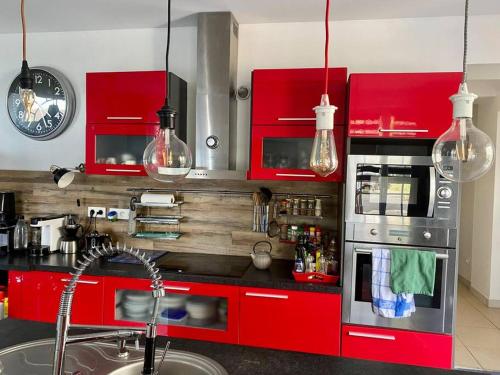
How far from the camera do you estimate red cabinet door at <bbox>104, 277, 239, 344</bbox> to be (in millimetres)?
2332

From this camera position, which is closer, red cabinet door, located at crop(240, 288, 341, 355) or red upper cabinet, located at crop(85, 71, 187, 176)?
red cabinet door, located at crop(240, 288, 341, 355)

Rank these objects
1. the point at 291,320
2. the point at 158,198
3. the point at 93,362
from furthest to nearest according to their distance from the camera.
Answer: the point at 158,198 → the point at 291,320 → the point at 93,362

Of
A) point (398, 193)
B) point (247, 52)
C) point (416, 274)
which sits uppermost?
point (247, 52)

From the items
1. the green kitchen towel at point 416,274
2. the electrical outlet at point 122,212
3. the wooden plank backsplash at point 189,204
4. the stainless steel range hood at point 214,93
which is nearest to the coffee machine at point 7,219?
the wooden plank backsplash at point 189,204

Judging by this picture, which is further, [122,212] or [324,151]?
[122,212]

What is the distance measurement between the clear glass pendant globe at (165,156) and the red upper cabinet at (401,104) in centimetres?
141

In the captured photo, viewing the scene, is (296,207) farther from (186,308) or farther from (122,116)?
(122,116)

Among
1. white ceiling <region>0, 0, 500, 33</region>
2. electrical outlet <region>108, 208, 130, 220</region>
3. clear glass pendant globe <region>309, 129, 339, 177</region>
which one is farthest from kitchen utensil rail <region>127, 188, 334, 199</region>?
clear glass pendant globe <region>309, 129, 339, 177</region>

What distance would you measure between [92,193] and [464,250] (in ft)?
15.7

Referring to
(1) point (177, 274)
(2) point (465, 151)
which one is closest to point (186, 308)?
(1) point (177, 274)

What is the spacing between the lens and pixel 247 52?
9.39 ft

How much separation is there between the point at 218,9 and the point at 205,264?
5.71 feet

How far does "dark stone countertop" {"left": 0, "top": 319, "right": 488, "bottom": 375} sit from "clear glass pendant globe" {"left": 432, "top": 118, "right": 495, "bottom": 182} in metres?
0.69

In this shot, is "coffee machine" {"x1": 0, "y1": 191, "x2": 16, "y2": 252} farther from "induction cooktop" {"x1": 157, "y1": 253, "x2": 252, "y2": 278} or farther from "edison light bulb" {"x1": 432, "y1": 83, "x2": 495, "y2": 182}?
"edison light bulb" {"x1": 432, "y1": 83, "x2": 495, "y2": 182}
